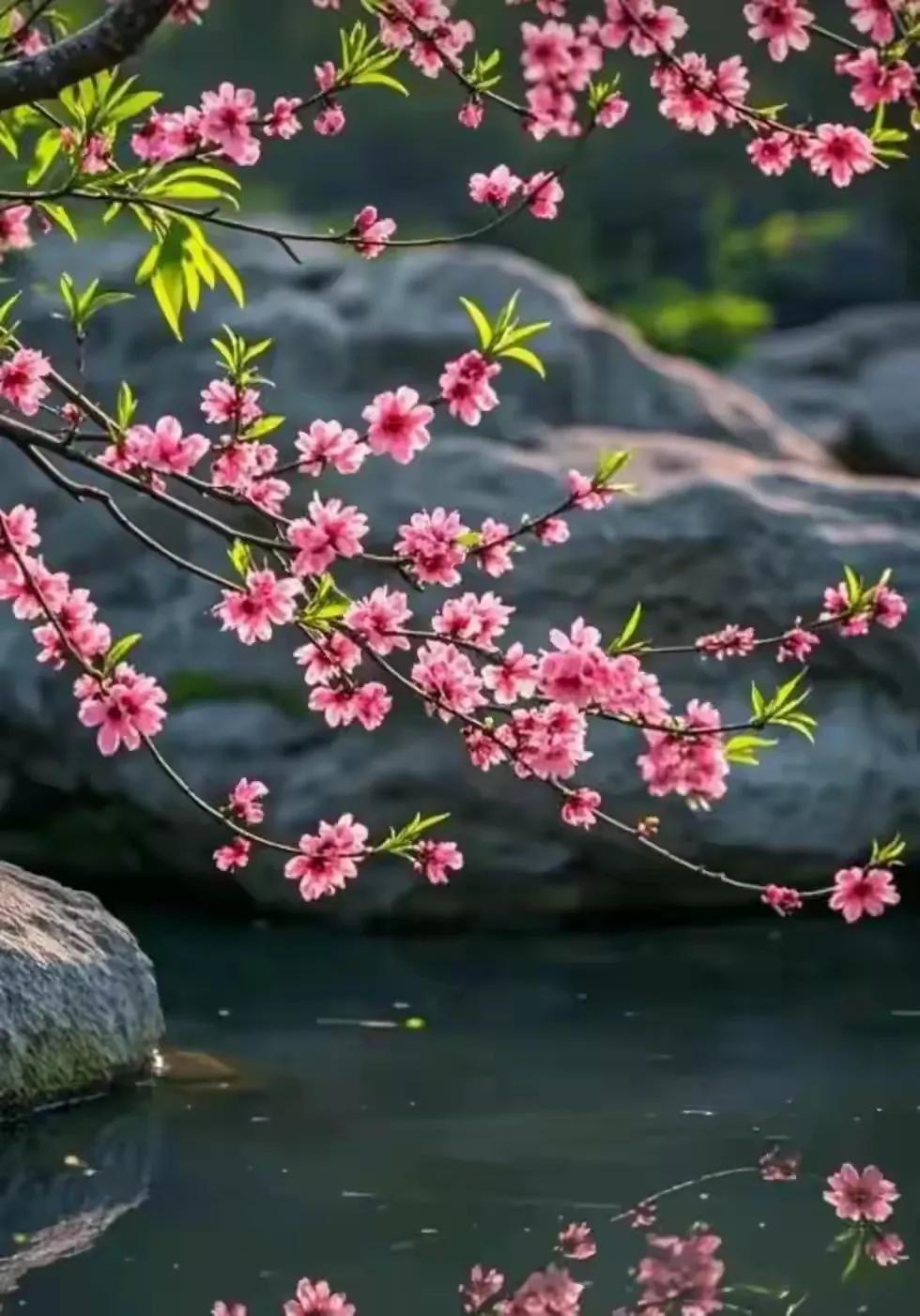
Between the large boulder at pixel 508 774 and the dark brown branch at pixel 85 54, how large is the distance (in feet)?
12.0

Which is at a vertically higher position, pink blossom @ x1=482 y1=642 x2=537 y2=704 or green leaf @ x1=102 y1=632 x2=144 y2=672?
pink blossom @ x1=482 y1=642 x2=537 y2=704

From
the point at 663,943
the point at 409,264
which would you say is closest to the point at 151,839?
the point at 663,943

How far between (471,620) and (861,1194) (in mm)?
1389

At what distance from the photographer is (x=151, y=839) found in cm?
689

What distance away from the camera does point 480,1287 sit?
12.5 ft

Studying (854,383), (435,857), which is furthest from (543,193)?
(854,383)

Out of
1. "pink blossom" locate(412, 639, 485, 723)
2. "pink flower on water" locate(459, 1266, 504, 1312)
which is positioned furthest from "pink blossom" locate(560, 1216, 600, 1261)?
"pink blossom" locate(412, 639, 485, 723)

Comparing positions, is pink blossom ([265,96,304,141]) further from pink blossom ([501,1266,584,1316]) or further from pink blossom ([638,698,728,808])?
pink blossom ([501,1266,584,1316])

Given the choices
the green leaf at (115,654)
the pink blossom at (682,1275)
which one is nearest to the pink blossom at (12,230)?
the green leaf at (115,654)

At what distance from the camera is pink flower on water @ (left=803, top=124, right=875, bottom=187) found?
358 cm

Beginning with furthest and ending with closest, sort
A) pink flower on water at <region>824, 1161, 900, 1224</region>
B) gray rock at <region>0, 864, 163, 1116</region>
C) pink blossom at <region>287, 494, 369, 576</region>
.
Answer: gray rock at <region>0, 864, 163, 1116</region> < pink flower on water at <region>824, 1161, 900, 1224</region> < pink blossom at <region>287, 494, 369, 576</region>

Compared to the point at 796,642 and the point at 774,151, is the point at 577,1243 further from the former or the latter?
the point at 774,151

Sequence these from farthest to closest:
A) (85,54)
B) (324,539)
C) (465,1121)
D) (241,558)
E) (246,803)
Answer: (465,1121), (246,803), (241,558), (324,539), (85,54)

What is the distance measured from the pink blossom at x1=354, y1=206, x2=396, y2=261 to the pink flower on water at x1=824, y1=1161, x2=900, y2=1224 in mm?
1850
